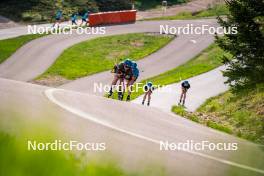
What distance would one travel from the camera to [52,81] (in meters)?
29.1

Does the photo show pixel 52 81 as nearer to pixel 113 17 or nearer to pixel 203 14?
pixel 113 17

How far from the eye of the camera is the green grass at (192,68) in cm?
2961

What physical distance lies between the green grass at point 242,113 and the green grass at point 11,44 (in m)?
15.8

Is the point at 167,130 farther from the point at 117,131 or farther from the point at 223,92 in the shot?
the point at 223,92

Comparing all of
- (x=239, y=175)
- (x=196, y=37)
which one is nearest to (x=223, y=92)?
(x=196, y=37)

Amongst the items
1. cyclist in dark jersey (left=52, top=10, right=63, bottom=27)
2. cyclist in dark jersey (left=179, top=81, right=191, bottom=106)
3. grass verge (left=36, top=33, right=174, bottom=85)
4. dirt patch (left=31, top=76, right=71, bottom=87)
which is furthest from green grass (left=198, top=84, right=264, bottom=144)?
cyclist in dark jersey (left=52, top=10, right=63, bottom=27)

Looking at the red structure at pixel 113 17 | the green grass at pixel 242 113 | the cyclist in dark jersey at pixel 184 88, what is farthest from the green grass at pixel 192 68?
the red structure at pixel 113 17

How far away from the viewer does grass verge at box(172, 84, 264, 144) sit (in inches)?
604

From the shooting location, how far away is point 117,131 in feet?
24.9

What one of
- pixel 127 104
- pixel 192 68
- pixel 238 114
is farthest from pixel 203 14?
pixel 127 104

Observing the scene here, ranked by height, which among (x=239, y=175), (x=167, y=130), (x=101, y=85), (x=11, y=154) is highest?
(x=11, y=154)

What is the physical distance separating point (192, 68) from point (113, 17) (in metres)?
13.7

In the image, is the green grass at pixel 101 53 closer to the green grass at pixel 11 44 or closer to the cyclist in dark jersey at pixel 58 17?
the green grass at pixel 11 44

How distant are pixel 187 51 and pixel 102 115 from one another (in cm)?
2871
